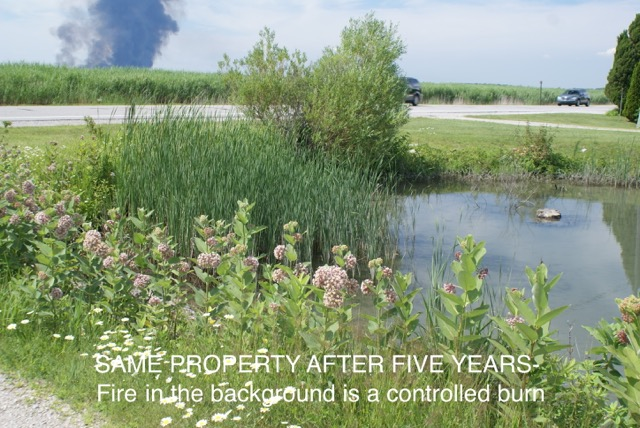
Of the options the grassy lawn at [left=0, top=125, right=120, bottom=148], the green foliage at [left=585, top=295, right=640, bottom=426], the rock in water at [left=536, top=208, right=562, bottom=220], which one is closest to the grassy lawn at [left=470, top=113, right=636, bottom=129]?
the rock in water at [left=536, top=208, right=562, bottom=220]

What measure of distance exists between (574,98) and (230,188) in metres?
46.7

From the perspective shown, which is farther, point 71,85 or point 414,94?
point 414,94

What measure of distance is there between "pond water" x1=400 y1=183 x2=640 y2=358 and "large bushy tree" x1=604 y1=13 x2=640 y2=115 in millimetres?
20927

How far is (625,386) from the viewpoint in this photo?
3.48 meters

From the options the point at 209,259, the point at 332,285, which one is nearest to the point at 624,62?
the point at 209,259

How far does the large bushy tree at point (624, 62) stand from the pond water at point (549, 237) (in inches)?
824

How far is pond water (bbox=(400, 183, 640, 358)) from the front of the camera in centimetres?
805

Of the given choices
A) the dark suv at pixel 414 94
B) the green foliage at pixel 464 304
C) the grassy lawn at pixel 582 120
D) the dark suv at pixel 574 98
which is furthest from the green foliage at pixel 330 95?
the dark suv at pixel 574 98

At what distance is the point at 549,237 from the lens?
11.4 m

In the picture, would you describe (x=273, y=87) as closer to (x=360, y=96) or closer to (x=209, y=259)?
(x=360, y=96)

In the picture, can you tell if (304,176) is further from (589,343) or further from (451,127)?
(451,127)

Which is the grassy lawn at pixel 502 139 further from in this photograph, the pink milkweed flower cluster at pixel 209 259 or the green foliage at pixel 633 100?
the pink milkweed flower cluster at pixel 209 259

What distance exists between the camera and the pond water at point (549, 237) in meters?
8.05

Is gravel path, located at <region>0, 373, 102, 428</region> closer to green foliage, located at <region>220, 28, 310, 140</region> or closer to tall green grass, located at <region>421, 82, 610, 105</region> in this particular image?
green foliage, located at <region>220, 28, 310, 140</region>
